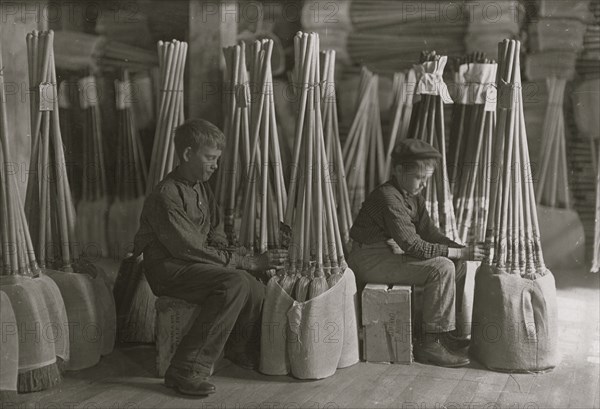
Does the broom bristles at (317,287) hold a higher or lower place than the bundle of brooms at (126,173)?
lower

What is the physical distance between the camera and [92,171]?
407 cm

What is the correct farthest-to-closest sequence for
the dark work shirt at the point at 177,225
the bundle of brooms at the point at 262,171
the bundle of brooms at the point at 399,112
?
the bundle of brooms at the point at 399,112, the bundle of brooms at the point at 262,171, the dark work shirt at the point at 177,225

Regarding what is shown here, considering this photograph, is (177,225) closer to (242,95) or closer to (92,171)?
(242,95)

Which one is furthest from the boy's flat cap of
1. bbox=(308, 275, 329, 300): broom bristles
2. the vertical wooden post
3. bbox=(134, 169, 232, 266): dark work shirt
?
the vertical wooden post

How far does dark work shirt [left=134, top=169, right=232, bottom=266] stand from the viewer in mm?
3111

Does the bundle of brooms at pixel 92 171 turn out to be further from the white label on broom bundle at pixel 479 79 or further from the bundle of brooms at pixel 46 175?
the white label on broom bundle at pixel 479 79

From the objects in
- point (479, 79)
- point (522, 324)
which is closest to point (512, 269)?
point (522, 324)

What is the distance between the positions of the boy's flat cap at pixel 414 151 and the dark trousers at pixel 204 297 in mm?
962

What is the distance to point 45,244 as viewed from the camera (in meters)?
3.42

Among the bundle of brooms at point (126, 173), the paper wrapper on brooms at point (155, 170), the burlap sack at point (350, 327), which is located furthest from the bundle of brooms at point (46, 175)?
the burlap sack at point (350, 327)

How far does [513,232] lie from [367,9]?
5.34ft

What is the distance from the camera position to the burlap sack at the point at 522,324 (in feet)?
10.8

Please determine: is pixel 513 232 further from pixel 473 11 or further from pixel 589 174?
pixel 473 11

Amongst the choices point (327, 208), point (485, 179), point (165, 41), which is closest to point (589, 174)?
point (485, 179)
